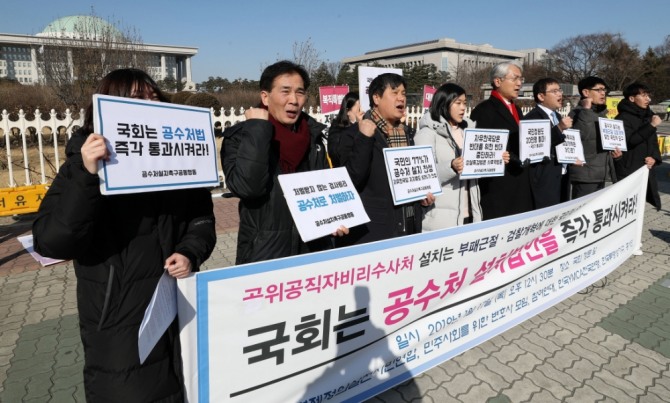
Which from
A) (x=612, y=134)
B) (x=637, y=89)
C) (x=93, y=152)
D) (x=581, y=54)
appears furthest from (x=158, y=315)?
(x=581, y=54)

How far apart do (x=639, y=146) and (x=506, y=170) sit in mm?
2354

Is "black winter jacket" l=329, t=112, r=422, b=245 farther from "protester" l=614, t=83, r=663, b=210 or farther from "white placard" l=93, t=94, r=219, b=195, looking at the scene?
"protester" l=614, t=83, r=663, b=210

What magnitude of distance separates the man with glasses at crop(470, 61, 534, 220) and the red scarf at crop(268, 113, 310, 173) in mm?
2186

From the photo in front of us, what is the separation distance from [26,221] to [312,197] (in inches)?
274

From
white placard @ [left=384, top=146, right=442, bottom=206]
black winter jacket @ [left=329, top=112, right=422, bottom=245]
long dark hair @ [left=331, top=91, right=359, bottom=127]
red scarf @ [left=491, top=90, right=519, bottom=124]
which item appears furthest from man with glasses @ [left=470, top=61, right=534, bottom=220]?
long dark hair @ [left=331, top=91, right=359, bottom=127]

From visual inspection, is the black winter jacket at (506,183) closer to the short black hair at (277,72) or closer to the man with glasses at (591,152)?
the man with glasses at (591,152)

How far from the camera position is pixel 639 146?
5199 mm

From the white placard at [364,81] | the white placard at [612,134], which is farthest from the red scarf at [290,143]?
the white placard at [612,134]

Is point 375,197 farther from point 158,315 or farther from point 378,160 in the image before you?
point 158,315

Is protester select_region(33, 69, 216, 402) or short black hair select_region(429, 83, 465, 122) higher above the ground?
short black hair select_region(429, 83, 465, 122)

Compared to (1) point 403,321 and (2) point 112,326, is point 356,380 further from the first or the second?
(2) point 112,326

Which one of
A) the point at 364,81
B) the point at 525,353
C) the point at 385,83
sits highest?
the point at 364,81

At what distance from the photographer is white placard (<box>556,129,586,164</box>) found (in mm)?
4500

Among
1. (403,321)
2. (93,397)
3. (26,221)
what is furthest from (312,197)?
(26,221)
